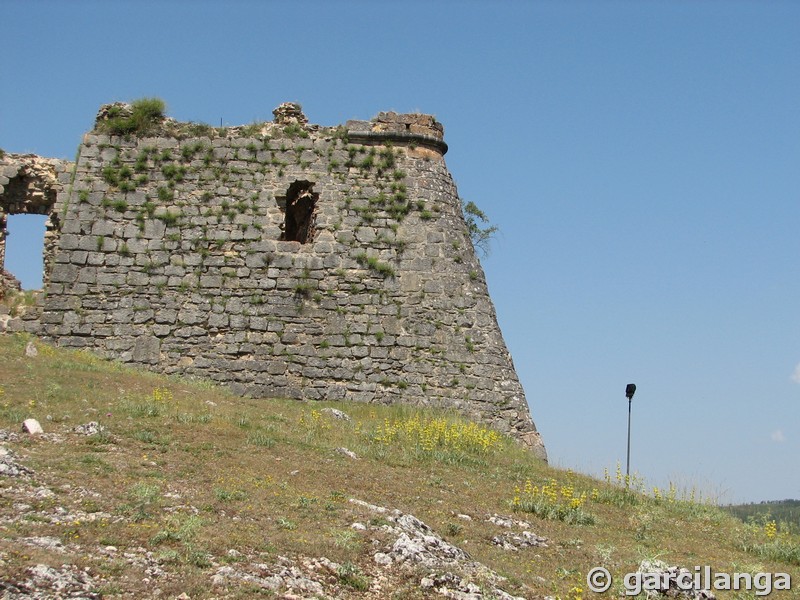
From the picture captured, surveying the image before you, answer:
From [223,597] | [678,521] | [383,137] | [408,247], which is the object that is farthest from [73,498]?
[383,137]

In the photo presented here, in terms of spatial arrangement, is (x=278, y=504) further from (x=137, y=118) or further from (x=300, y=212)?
(x=137, y=118)

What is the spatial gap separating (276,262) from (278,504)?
918 centimetres

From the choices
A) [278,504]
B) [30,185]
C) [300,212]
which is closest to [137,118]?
[30,185]

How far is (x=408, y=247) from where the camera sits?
18062 millimetres

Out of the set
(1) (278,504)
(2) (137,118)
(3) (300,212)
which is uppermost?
(2) (137,118)

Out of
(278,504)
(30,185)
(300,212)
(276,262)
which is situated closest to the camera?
(278,504)

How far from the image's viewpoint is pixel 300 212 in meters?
18.8

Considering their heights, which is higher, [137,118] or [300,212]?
[137,118]

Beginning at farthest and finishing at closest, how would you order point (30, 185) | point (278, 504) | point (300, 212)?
point (300, 212)
point (30, 185)
point (278, 504)

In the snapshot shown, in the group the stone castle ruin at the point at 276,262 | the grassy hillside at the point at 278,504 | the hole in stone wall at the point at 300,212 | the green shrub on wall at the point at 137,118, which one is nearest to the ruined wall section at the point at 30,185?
the stone castle ruin at the point at 276,262

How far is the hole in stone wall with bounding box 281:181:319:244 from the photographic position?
18.4 m

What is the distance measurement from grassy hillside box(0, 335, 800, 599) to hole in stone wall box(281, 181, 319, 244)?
4.01 m

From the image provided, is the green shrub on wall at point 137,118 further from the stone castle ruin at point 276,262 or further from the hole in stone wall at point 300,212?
the hole in stone wall at point 300,212

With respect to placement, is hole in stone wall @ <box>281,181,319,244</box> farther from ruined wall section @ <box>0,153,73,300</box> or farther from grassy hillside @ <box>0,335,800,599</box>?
ruined wall section @ <box>0,153,73,300</box>
